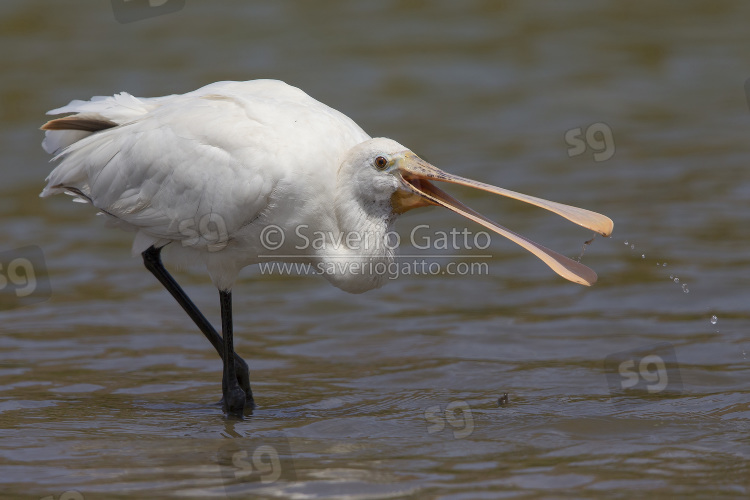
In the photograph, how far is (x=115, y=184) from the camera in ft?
26.3

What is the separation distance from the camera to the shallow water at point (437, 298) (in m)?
6.73

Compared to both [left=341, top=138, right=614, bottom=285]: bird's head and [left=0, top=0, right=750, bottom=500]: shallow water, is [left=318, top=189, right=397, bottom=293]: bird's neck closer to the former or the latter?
[left=341, top=138, right=614, bottom=285]: bird's head

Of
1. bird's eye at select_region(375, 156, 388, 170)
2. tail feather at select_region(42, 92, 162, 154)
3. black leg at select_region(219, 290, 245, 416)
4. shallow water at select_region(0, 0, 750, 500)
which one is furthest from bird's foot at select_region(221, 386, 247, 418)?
tail feather at select_region(42, 92, 162, 154)

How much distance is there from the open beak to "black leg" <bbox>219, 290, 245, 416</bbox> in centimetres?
153

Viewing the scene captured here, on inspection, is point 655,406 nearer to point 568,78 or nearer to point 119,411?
point 119,411

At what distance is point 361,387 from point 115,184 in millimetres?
2211

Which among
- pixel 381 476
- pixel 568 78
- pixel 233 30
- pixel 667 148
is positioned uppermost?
pixel 233 30

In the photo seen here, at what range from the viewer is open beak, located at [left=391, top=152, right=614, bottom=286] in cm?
720

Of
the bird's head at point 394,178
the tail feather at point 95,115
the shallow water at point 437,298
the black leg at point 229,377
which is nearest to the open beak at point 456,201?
the bird's head at point 394,178

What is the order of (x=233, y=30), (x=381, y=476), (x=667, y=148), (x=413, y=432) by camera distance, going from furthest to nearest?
(x=233, y=30)
(x=667, y=148)
(x=413, y=432)
(x=381, y=476)

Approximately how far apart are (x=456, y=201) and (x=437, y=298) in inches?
130

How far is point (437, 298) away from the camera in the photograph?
10648 millimetres

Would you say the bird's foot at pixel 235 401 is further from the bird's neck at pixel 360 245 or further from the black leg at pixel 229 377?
the bird's neck at pixel 360 245

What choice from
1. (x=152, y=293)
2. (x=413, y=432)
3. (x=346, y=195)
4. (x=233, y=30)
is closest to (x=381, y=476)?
(x=413, y=432)
